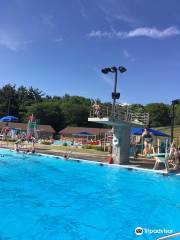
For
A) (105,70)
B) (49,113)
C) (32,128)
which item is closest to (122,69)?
(105,70)

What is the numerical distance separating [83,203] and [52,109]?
249 ft

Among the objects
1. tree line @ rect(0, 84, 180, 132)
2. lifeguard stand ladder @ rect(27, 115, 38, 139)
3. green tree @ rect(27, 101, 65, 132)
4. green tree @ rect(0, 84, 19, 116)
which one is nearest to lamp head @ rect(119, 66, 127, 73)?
lifeguard stand ladder @ rect(27, 115, 38, 139)

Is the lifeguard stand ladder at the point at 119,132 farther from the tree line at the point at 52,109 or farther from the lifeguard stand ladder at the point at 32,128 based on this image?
the tree line at the point at 52,109

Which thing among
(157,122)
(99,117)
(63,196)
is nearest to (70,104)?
(157,122)

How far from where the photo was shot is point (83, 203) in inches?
442

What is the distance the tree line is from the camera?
84750 millimetres

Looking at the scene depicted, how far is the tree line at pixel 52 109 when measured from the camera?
278ft

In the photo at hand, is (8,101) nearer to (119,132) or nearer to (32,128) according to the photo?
(32,128)

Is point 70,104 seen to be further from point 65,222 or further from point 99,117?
point 65,222

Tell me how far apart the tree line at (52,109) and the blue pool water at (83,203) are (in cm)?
6322

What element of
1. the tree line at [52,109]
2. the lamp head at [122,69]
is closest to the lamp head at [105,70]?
the lamp head at [122,69]

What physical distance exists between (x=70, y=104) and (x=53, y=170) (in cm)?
7291

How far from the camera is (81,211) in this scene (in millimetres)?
10172

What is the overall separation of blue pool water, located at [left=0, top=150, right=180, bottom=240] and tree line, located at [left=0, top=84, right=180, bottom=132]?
63224 mm
